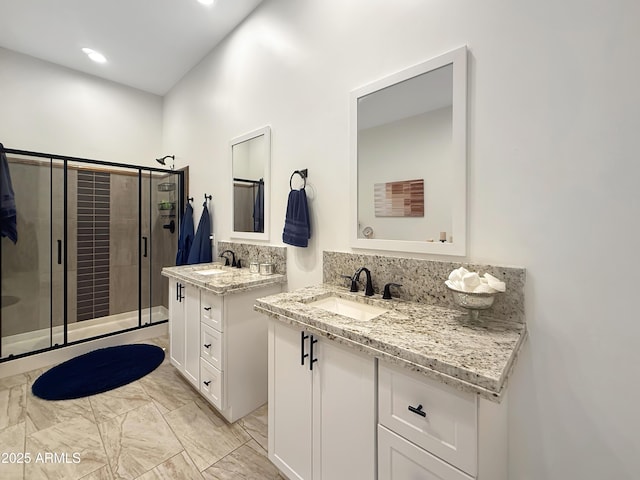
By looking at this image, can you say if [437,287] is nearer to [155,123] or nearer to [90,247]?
[90,247]

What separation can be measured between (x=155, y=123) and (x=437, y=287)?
4.16 metres

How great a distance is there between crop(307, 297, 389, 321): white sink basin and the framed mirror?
0.92 m

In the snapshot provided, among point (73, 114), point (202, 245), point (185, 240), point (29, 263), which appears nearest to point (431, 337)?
point (202, 245)

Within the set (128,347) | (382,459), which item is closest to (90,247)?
(128,347)

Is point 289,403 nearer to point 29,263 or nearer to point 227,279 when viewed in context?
point 227,279

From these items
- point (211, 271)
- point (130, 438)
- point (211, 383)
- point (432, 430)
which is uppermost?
point (211, 271)

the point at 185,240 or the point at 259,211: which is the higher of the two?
the point at 259,211

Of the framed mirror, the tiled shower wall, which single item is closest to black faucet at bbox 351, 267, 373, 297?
the framed mirror

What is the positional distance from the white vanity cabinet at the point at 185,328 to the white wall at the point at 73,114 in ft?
7.50

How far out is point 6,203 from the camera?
2.38 meters

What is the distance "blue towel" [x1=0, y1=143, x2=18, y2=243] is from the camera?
235 centimetres

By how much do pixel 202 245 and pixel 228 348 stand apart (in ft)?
4.47

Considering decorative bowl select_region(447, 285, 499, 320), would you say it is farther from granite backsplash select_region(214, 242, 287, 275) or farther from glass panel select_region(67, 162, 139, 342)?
glass panel select_region(67, 162, 139, 342)

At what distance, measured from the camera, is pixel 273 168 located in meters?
2.19
